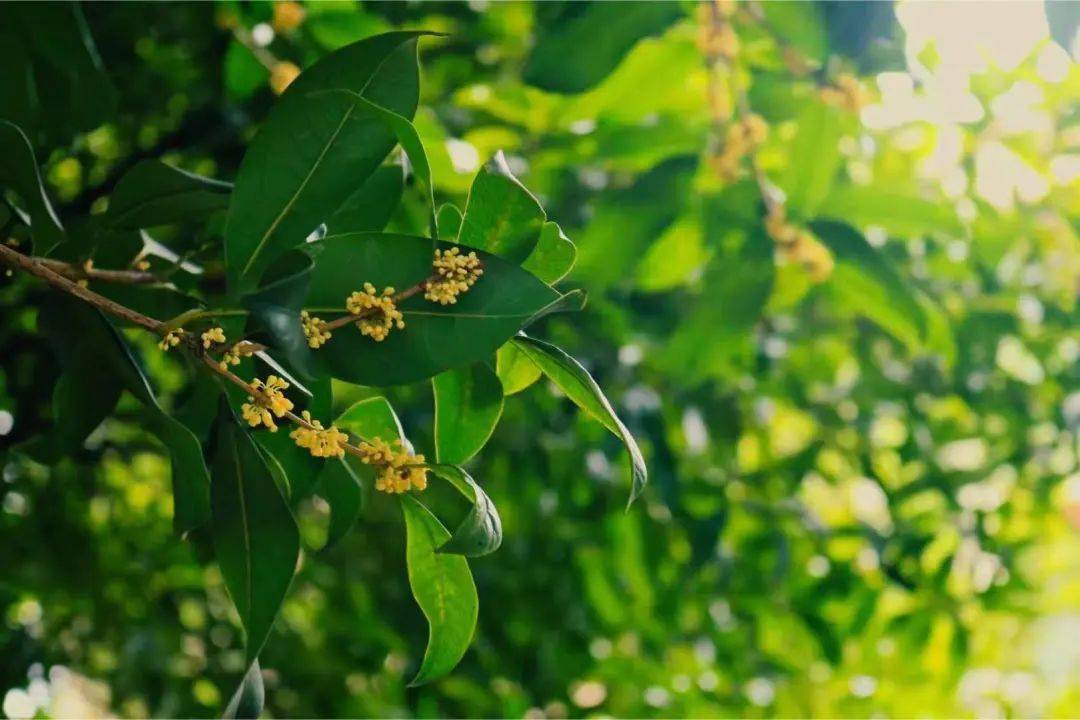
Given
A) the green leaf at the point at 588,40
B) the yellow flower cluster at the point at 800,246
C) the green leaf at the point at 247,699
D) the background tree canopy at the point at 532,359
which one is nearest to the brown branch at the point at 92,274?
the background tree canopy at the point at 532,359

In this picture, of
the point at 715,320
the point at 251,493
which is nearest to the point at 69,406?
the point at 251,493

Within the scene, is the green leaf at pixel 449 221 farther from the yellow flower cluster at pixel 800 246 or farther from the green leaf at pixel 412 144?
the yellow flower cluster at pixel 800 246

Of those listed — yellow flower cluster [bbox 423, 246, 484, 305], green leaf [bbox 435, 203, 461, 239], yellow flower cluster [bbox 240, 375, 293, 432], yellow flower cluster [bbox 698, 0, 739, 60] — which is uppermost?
yellow flower cluster [bbox 423, 246, 484, 305]

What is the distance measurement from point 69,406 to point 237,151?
74 cm

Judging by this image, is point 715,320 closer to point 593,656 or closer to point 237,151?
point 237,151

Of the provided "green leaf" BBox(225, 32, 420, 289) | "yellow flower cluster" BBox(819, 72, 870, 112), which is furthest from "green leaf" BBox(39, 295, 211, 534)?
"yellow flower cluster" BBox(819, 72, 870, 112)

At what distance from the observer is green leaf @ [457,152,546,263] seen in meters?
0.54

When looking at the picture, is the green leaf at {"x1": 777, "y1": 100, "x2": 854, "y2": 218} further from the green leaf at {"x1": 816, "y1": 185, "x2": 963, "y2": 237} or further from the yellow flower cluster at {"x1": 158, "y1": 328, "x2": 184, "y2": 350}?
the yellow flower cluster at {"x1": 158, "y1": 328, "x2": 184, "y2": 350}

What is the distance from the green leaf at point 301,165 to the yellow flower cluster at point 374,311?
5 cm

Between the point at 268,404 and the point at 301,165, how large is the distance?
0.37ft

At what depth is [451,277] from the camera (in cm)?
51

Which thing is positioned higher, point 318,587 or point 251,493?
point 251,493

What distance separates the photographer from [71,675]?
5.12ft

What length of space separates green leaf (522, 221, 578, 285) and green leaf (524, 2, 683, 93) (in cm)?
39
